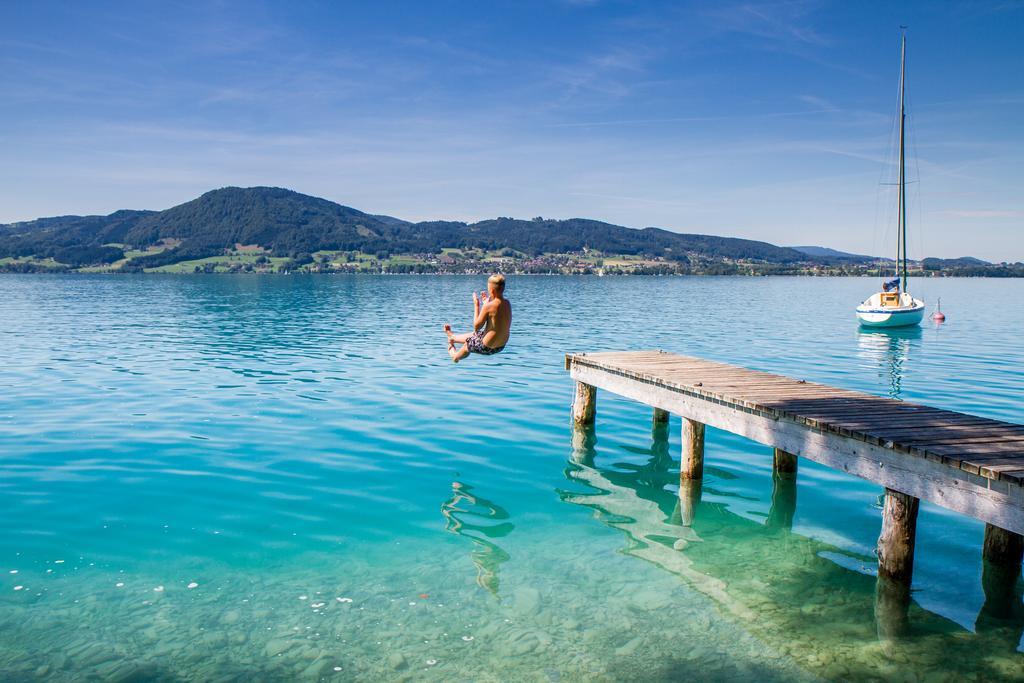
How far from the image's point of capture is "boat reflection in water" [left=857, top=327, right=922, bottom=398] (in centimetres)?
2920

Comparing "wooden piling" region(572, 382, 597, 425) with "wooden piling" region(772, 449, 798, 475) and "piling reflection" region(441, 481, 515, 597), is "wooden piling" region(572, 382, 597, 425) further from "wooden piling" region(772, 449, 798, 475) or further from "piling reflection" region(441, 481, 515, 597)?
"wooden piling" region(772, 449, 798, 475)

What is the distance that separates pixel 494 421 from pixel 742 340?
27.4 metres

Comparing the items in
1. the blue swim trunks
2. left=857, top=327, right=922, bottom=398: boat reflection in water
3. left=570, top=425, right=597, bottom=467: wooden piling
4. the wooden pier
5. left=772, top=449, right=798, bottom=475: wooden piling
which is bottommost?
left=857, top=327, right=922, bottom=398: boat reflection in water

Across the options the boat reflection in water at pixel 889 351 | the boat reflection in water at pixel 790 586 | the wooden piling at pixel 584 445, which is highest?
the wooden piling at pixel 584 445

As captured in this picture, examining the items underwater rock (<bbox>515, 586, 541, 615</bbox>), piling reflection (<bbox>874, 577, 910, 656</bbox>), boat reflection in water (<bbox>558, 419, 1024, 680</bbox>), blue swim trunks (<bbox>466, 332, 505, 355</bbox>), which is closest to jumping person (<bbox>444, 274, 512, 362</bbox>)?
blue swim trunks (<bbox>466, 332, 505, 355</bbox>)

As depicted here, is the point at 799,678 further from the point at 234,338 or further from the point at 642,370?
the point at 234,338

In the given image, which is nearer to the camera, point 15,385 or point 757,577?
point 757,577

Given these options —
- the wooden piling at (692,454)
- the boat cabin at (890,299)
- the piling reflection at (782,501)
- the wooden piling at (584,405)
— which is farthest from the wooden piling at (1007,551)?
the boat cabin at (890,299)

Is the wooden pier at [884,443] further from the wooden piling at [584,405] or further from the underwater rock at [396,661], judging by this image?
the underwater rock at [396,661]

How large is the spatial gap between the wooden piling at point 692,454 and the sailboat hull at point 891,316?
139 feet

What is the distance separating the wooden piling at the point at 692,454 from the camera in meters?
14.2

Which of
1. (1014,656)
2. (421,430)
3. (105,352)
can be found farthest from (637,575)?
(105,352)

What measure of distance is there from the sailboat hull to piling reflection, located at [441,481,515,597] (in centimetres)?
4510

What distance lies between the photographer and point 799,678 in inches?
308
